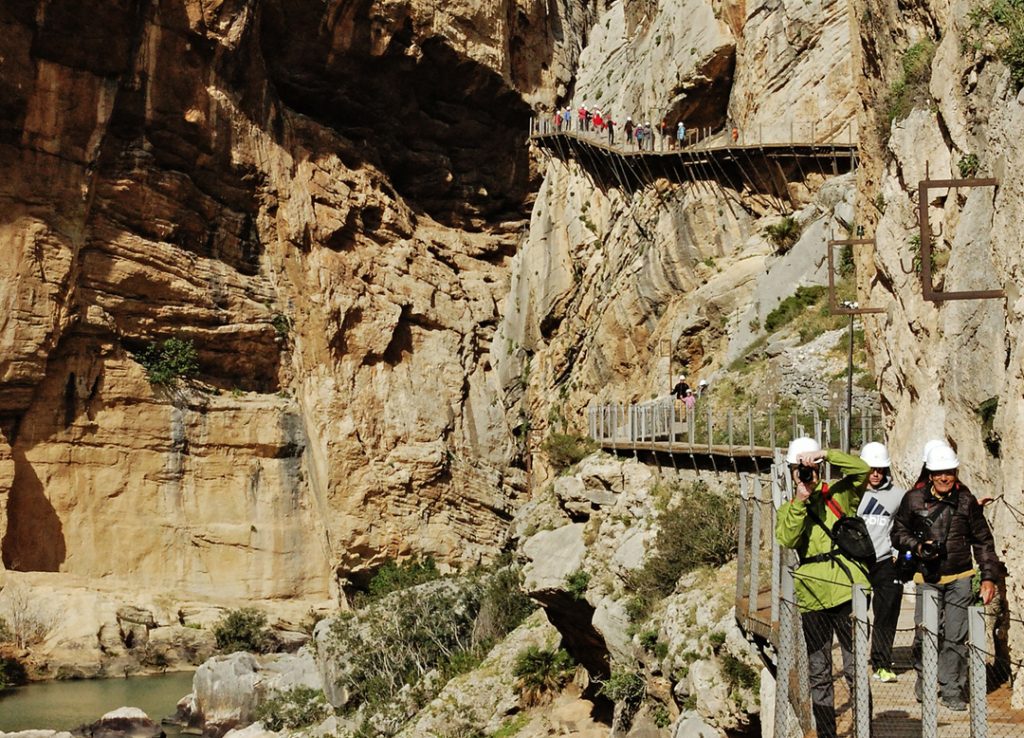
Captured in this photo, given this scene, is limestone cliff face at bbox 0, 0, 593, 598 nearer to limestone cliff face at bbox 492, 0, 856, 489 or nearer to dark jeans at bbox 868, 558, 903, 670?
limestone cliff face at bbox 492, 0, 856, 489

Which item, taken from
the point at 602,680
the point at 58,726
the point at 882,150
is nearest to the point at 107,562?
the point at 58,726

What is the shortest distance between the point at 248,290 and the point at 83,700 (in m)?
14.4

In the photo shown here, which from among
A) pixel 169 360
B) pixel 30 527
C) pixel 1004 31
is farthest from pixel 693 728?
pixel 30 527

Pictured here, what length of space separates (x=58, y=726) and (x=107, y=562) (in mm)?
9117

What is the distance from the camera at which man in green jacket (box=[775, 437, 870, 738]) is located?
7.85m

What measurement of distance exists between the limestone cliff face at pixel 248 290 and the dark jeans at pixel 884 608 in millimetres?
31122

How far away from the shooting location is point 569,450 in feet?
91.8

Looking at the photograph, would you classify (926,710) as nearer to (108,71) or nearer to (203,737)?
(203,737)

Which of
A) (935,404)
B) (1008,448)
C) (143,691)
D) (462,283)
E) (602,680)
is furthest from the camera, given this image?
(462,283)

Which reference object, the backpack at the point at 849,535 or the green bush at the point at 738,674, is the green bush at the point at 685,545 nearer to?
the green bush at the point at 738,674

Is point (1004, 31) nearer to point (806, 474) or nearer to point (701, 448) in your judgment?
point (806, 474)

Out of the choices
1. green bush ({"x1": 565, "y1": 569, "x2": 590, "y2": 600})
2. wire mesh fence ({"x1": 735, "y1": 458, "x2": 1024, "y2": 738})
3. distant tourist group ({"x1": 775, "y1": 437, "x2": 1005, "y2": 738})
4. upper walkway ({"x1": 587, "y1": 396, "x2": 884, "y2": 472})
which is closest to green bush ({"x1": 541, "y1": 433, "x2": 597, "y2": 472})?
upper walkway ({"x1": 587, "y1": 396, "x2": 884, "y2": 472})

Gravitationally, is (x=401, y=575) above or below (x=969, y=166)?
below

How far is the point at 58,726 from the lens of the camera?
93.4 feet
